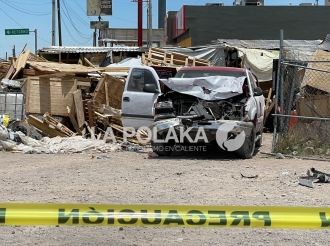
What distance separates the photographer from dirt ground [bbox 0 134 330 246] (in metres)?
4.88

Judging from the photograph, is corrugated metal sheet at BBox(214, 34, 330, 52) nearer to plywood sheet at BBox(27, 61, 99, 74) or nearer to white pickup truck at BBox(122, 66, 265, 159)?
plywood sheet at BBox(27, 61, 99, 74)

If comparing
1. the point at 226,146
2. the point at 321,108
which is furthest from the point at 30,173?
the point at 321,108

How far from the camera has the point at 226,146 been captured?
30.7ft

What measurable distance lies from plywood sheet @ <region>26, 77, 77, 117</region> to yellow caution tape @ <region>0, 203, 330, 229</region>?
988 cm

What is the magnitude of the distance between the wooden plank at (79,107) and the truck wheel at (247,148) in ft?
15.2

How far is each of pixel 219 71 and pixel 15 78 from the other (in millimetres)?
6287

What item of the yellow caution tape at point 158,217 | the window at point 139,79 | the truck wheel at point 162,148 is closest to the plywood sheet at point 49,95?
the window at point 139,79

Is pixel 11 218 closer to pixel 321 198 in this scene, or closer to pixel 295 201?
pixel 295 201

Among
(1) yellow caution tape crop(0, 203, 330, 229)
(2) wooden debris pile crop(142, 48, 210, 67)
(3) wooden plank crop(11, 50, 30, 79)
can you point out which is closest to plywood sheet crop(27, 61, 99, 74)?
(3) wooden plank crop(11, 50, 30, 79)

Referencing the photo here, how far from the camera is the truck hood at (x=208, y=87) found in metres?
9.39

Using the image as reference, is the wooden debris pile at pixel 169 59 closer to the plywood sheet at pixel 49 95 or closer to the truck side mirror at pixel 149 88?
the plywood sheet at pixel 49 95

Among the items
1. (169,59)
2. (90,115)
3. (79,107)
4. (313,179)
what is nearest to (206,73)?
(90,115)

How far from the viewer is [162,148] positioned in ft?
33.0

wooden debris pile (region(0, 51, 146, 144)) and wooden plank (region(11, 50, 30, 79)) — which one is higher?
wooden plank (region(11, 50, 30, 79))
